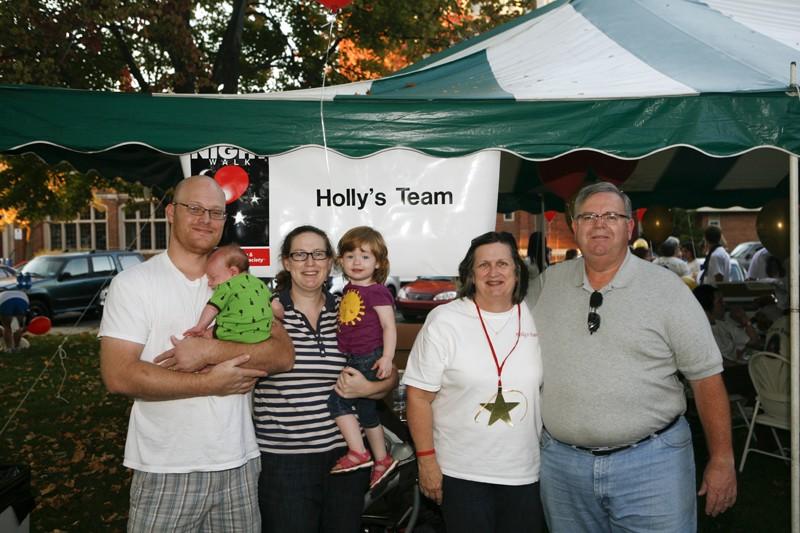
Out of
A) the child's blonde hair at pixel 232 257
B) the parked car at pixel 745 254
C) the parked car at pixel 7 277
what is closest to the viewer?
the child's blonde hair at pixel 232 257

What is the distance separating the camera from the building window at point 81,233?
34.0m

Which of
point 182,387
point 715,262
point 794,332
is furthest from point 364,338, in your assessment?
point 715,262

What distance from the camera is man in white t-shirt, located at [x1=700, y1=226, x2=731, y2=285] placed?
1038 cm

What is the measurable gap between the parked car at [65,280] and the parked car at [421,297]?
7.08 meters

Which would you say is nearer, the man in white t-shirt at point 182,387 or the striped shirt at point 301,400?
the man in white t-shirt at point 182,387

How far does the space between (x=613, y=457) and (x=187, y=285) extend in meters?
1.86

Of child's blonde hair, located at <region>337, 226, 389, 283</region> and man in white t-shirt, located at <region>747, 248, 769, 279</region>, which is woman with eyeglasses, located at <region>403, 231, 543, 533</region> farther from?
man in white t-shirt, located at <region>747, 248, 769, 279</region>

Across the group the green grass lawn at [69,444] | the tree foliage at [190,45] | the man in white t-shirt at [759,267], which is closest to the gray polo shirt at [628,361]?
the green grass lawn at [69,444]

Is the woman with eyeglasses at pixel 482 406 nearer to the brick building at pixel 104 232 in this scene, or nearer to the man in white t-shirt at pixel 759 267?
the man in white t-shirt at pixel 759 267

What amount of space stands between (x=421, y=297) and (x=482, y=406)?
41.8 feet

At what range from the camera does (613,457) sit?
247 cm

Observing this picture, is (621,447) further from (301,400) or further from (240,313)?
(240,313)

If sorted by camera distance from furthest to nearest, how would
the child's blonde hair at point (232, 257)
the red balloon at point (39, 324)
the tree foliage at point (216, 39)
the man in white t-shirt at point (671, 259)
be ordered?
the red balloon at point (39, 324) < the man in white t-shirt at point (671, 259) < the tree foliage at point (216, 39) < the child's blonde hair at point (232, 257)

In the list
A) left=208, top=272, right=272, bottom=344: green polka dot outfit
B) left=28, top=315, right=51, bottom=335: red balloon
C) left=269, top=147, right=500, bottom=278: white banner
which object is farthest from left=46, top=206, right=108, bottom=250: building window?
left=208, top=272, right=272, bottom=344: green polka dot outfit
